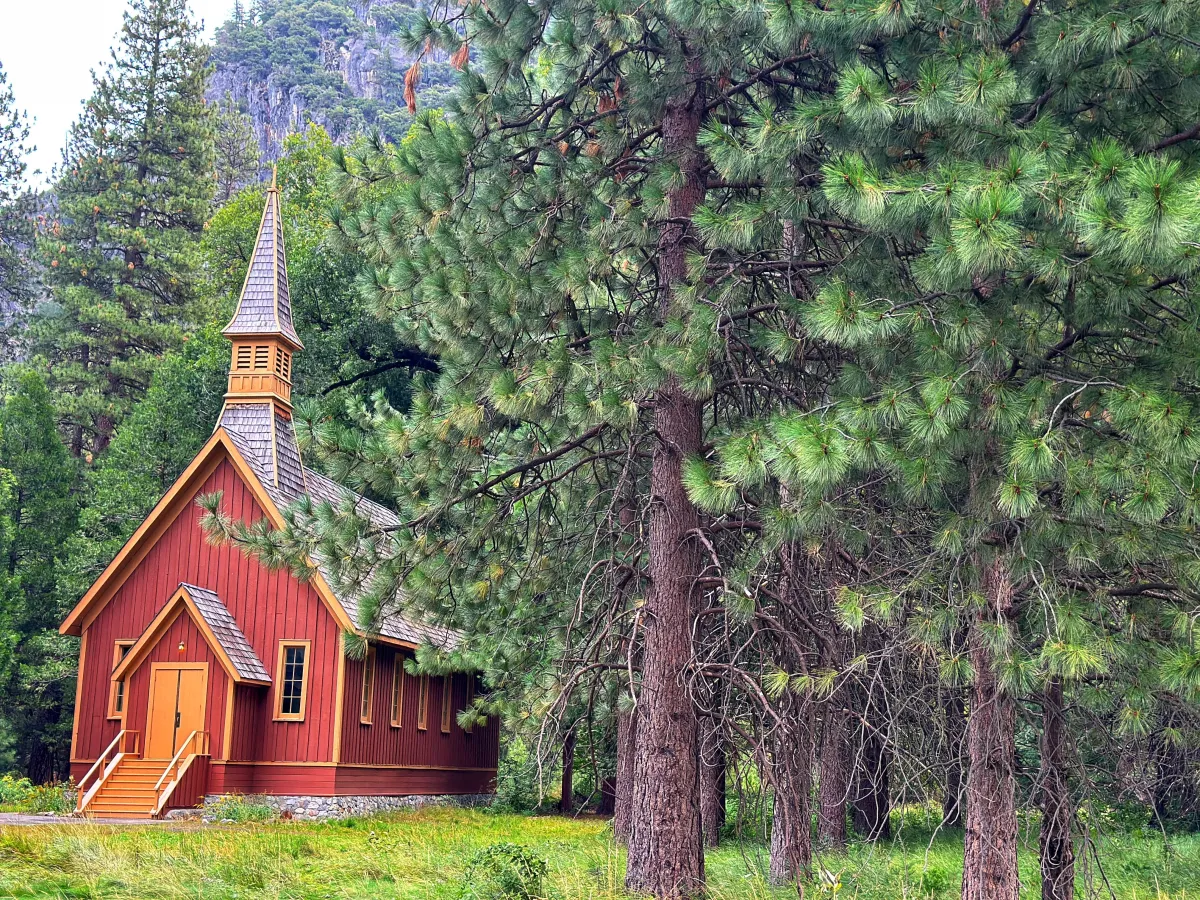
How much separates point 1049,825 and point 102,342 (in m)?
37.2

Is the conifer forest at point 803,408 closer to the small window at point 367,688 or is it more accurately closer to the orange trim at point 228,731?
the orange trim at point 228,731

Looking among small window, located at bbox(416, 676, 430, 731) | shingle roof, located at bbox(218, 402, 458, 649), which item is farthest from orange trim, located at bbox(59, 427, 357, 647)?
small window, located at bbox(416, 676, 430, 731)

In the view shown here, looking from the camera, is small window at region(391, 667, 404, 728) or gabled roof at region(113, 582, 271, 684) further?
small window at region(391, 667, 404, 728)

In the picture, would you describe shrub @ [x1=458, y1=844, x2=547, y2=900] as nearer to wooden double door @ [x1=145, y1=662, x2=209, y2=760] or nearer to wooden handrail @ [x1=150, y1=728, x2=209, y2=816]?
wooden handrail @ [x1=150, y1=728, x2=209, y2=816]

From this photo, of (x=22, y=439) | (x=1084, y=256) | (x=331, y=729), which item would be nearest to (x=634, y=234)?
(x=1084, y=256)

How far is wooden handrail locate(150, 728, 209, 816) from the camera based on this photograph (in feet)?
57.6

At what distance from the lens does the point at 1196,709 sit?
699 cm

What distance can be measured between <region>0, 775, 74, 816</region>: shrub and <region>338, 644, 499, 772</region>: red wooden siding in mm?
4555

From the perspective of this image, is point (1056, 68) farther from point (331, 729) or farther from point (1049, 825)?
point (331, 729)

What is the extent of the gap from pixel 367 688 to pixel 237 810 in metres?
3.52

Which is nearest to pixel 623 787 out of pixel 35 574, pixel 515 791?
pixel 515 791

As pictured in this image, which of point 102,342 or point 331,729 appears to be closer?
point 331,729

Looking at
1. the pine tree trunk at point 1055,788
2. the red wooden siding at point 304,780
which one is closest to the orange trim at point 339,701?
the red wooden siding at point 304,780

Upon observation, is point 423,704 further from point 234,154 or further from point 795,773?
point 234,154
